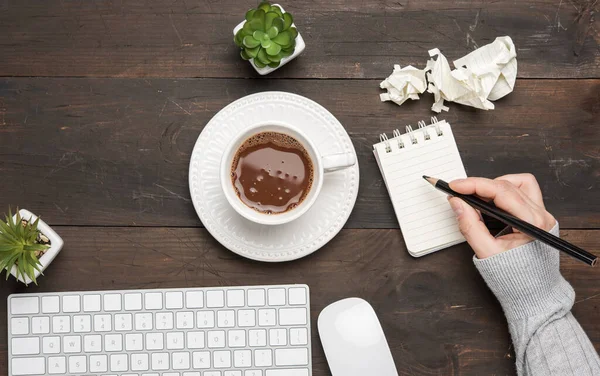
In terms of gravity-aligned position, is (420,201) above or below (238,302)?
above

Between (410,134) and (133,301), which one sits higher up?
Result: (410,134)

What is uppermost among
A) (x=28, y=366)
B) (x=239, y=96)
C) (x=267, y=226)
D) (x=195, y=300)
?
(x=239, y=96)

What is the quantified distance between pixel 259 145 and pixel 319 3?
0.27 meters

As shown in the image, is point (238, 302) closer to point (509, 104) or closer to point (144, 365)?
point (144, 365)

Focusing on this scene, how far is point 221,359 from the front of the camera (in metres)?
0.83

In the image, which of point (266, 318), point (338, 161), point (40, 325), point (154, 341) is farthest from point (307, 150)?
point (40, 325)

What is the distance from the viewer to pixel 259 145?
822 millimetres

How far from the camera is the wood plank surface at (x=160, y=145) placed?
0.89 meters

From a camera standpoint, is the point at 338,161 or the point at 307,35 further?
the point at 307,35

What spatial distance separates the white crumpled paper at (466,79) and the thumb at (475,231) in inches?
6.7

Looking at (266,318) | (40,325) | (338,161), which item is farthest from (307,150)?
(40,325)

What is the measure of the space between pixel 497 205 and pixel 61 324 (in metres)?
0.68

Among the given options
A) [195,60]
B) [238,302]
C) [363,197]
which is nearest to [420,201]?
[363,197]

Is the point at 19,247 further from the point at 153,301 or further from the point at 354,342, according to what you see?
the point at 354,342
